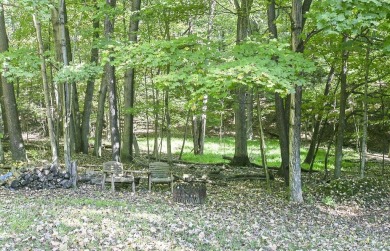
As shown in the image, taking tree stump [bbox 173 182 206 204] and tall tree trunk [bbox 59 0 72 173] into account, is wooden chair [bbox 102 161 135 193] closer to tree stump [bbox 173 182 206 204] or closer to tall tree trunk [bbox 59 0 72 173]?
tall tree trunk [bbox 59 0 72 173]

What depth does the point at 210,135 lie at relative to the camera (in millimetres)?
31375

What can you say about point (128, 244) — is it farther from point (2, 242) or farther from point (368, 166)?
point (368, 166)

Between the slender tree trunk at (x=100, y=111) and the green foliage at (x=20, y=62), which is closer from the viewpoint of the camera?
the green foliage at (x=20, y=62)

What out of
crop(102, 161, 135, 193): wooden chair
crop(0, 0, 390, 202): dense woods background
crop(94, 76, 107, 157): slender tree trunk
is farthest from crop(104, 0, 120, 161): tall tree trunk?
crop(94, 76, 107, 157): slender tree trunk

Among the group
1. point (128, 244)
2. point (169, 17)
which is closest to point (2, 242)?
point (128, 244)

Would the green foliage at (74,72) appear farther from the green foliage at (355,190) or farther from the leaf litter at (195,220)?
the green foliage at (355,190)

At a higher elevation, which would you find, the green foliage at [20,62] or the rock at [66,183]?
the green foliage at [20,62]

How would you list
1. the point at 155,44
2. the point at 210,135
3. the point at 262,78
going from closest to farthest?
the point at 262,78, the point at 155,44, the point at 210,135

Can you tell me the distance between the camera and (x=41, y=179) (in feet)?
30.9

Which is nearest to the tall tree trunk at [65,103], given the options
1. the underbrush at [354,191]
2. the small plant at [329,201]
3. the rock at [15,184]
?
the rock at [15,184]

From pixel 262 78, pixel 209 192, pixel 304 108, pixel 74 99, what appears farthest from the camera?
pixel 74 99

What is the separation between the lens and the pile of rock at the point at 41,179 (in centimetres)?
925

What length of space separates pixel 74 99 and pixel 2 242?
41.7 ft

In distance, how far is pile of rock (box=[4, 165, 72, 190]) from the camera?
30.3 feet
